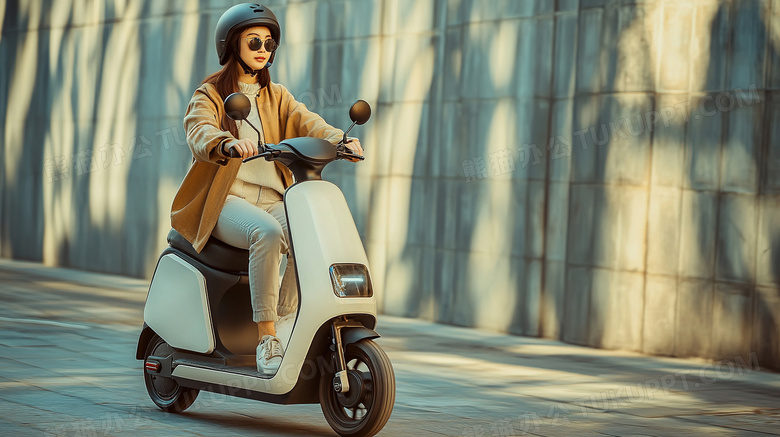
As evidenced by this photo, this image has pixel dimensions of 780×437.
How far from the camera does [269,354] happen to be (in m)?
5.01

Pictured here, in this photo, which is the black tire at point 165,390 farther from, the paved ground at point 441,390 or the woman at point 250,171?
the woman at point 250,171

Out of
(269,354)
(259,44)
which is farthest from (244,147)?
(269,354)

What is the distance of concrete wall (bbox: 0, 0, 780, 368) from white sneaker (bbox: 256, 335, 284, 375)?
14.6 ft

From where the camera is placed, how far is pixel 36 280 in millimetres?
13305

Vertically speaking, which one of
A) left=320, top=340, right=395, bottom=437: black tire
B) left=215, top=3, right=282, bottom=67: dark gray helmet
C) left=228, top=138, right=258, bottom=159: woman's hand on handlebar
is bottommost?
left=320, top=340, right=395, bottom=437: black tire

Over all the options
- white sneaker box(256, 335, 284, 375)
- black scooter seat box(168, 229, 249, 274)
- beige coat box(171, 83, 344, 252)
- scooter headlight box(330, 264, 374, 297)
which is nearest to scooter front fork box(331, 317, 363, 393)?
scooter headlight box(330, 264, 374, 297)

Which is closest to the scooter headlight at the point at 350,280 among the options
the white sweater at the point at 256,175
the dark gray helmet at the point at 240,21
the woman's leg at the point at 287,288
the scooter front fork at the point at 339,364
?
the scooter front fork at the point at 339,364

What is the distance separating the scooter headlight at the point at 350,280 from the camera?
482 cm

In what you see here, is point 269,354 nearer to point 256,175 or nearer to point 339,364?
point 339,364

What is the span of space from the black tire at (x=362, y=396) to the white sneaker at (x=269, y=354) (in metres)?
0.22

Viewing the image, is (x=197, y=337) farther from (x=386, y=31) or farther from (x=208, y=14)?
(x=208, y=14)

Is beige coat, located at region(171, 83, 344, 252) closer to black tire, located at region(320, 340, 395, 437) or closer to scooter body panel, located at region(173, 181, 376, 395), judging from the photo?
scooter body panel, located at region(173, 181, 376, 395)

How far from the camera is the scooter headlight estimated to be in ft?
15.8

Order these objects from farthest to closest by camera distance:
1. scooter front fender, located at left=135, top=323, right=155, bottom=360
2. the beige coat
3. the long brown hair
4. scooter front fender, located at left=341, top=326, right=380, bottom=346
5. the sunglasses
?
scooter front fender, located at left=135, top=323, right=155, bottom=360
the long brown hair
the sunglasses
the beige coat
scooter front fender, located at left=341, top=326, right=380, bottom=346
